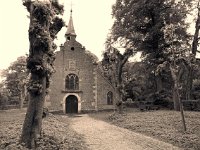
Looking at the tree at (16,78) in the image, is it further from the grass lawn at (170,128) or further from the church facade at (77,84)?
the grass lawn at (170,128)

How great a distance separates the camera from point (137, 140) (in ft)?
46.0

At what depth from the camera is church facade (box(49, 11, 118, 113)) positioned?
114ft

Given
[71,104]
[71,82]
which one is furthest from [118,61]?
[71,104]

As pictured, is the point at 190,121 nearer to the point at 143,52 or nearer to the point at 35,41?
the point at 35,41

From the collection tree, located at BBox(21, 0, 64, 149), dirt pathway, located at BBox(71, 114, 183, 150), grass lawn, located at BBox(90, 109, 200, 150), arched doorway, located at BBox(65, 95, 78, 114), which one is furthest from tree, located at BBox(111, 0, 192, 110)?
tree, located at BBox(21, 0, 64, 149)

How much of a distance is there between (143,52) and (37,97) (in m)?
23.2

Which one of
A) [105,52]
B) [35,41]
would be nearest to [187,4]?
[105,52]

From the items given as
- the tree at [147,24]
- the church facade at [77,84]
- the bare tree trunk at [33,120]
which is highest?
the tree at [147,24]

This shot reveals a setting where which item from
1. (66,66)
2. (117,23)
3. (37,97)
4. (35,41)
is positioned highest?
(117,23)

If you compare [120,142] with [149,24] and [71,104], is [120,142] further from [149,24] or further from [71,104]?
[71,104]

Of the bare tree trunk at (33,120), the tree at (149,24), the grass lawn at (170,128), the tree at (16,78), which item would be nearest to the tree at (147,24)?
the tree at (149,24)

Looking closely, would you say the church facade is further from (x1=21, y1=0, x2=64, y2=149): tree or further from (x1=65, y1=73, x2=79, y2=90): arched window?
(x1=21, y1=0, x2=64, y2=149): tree

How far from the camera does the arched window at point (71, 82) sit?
3566 centimetres

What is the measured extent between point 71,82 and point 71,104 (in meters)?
2.97
